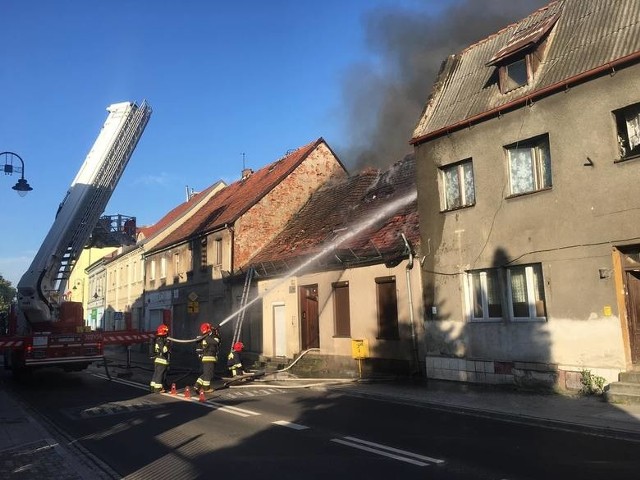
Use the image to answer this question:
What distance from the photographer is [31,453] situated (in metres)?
7.45

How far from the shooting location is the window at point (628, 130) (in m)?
10.2

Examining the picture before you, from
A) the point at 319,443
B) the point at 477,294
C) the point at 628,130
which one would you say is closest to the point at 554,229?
the point at 628,130

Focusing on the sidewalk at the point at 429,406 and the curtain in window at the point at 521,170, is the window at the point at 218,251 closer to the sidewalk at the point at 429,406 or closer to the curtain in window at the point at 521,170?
the sidewalk at the point at 429,406

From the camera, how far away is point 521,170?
484 inches

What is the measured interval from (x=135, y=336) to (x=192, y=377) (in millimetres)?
2814

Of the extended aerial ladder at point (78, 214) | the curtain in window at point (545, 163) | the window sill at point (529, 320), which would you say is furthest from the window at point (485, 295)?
the extended aerial ladder at point (78, 214)

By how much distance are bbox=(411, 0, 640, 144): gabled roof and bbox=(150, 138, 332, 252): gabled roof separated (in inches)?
409

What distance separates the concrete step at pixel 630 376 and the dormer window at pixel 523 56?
21.0ft

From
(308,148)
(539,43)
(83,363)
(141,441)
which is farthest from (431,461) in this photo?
(308,148)

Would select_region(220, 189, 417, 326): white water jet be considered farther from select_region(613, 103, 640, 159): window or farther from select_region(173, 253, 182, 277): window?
select_region(173, 253, 182, 277): window

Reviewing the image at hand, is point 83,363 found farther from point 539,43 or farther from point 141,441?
point 539,43

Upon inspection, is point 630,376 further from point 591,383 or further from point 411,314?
point 411,314

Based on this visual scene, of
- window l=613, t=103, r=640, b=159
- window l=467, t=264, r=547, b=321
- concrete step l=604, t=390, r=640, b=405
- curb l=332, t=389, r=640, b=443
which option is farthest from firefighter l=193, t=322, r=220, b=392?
window l=613, t=103, r=640, b=159

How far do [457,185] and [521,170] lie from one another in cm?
187
